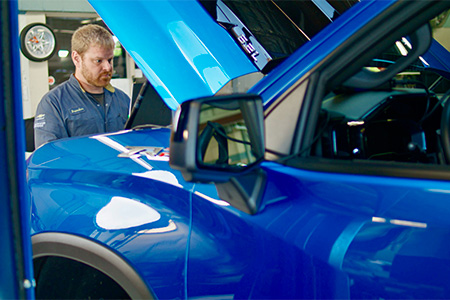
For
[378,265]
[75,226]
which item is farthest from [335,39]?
[75,226]

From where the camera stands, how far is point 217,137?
116 cm

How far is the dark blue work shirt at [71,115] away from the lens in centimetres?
269

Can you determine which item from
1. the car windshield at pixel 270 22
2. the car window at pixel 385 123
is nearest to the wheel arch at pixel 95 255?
the car window at pixel 385 123

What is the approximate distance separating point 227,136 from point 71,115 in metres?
1.88

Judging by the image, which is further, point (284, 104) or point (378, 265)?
point (284, 104)

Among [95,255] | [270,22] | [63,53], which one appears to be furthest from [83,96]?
[63,53]


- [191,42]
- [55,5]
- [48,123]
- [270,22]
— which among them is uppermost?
[55,5]

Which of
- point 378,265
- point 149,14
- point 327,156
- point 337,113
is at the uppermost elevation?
point 149,14

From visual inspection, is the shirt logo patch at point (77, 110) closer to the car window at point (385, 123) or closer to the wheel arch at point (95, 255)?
the wheel arch at point (95, 255)

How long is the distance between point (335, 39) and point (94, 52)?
6.46 feet

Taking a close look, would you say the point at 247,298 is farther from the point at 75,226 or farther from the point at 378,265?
the point at 75,226

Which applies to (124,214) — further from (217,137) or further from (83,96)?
(83,96)

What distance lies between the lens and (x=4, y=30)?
3.40ft

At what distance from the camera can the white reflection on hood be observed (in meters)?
1.40
